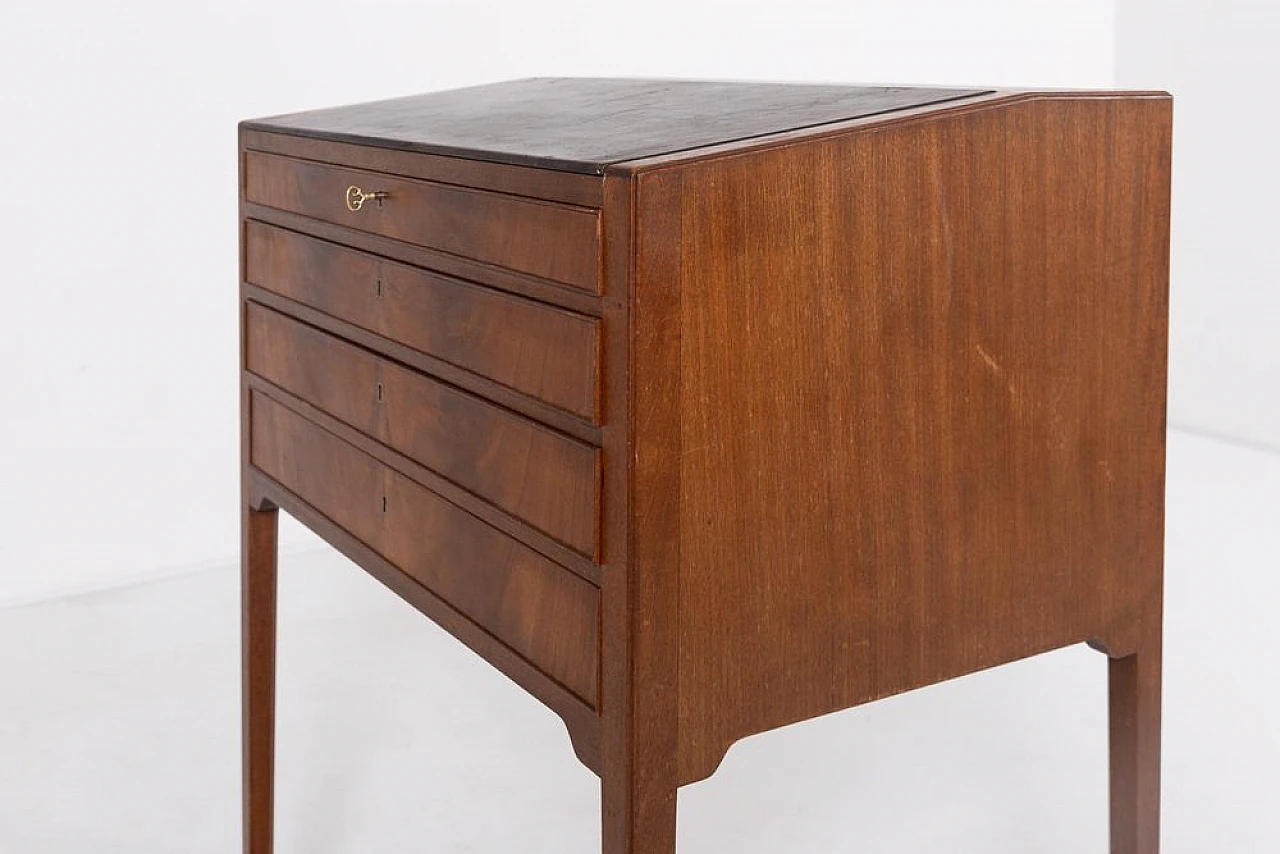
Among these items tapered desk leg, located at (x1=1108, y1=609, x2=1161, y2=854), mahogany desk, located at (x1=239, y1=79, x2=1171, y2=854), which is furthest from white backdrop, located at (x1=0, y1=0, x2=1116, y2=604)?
tapered desk leg, located at (x1=1108, y1=609, x2=1161, y2=854)

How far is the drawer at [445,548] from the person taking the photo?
153cm

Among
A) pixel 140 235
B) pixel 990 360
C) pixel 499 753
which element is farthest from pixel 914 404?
pixel 140 235

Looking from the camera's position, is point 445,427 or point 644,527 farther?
point 445,427

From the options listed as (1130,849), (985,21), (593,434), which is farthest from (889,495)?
(985,21)

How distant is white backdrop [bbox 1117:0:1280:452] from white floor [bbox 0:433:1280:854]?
1703 mm

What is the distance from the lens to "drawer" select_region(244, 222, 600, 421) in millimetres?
1473

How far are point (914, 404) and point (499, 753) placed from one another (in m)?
1.43

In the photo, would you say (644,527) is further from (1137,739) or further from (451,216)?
(1137,739)

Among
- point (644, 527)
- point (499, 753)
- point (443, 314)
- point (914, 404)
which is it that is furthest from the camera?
point (499, 753)

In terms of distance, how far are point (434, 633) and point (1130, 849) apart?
179 centimetres

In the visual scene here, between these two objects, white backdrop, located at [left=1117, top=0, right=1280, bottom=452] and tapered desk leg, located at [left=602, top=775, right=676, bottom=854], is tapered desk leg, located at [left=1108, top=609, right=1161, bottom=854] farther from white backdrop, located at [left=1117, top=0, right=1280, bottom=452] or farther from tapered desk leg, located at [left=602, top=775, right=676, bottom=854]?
white backdrop, located at [left=1117, top=0, right=1280, bottom=452]

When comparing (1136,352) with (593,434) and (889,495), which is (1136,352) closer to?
(889,495)

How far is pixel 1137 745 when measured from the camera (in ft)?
6.23

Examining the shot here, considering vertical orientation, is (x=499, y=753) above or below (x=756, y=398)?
below
